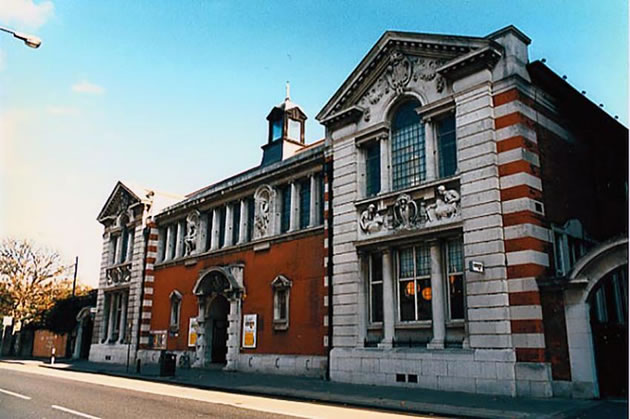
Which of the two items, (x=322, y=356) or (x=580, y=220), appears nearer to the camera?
(x=580, y=220)

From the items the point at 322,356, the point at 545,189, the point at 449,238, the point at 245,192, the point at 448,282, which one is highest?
the point at 245,192

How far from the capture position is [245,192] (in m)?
Answer: 26.8

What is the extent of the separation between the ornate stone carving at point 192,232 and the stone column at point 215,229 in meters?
1.44

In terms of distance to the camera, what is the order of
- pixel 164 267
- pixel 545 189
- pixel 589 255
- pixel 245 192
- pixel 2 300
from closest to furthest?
pixel 589 255 → pixel 545 189 → pixel 245 192 → pixel 164 267 → pixel 2 300

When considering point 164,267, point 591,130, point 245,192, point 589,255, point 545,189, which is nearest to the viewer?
point 589,255

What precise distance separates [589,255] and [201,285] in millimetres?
18469

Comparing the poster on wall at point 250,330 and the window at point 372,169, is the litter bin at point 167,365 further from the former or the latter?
the window at point 372,169

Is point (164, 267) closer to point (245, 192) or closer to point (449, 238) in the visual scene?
point (245, 192)

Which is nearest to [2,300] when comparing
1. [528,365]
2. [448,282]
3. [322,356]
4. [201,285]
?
[201,285]

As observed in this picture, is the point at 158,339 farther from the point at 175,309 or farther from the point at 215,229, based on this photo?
the point at 215,229

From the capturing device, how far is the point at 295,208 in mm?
23766

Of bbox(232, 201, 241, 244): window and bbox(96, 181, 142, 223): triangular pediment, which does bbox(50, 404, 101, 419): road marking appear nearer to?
bbox(232, 201, 241, 244): window

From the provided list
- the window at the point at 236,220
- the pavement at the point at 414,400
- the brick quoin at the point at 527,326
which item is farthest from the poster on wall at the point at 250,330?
the brick quoin at the point at 527,326

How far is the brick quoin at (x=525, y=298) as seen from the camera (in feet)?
47.4
